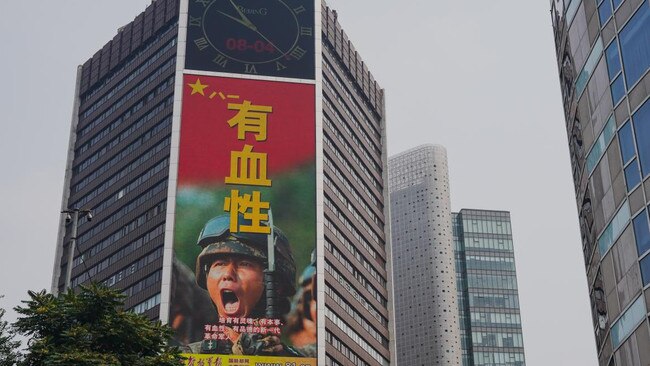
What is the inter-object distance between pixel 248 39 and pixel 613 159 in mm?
87242

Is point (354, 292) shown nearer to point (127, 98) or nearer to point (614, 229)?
point (127, 98)

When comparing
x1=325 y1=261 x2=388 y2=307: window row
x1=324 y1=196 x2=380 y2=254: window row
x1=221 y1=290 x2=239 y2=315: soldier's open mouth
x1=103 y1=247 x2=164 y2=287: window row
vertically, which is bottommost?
x1=221 y1=290 x2=239 y2=315: soldier's open mouth

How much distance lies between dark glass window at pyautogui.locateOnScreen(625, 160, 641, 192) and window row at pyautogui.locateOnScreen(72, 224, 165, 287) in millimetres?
85353

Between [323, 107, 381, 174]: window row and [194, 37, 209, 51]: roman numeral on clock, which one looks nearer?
[194, 37, 209, 51]: roman numeral on clock

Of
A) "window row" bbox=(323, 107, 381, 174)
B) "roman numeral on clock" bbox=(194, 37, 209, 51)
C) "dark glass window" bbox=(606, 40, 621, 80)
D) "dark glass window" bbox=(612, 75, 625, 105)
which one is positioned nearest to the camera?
"dark glass window" bbox=(612, 75, 625, 105)

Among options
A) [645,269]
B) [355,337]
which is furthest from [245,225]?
[645,269]

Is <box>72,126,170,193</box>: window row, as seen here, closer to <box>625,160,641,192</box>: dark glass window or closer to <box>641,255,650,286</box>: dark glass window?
<box>625,160,641,192</box>: dark glass window

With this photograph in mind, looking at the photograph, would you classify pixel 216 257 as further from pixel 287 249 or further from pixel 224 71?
pixel 224 71

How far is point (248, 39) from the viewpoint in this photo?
127 meters

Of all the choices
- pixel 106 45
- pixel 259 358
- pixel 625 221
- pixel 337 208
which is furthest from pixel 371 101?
pixel 625 221

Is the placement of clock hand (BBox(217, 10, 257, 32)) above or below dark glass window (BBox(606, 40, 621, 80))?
above

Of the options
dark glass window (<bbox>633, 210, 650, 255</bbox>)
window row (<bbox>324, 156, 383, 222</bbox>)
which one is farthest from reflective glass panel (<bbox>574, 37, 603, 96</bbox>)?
window row (<bbox>324, 156, 383, 222</bbox>)

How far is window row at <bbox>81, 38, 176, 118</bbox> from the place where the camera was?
13688 cm

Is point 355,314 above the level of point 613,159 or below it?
above
